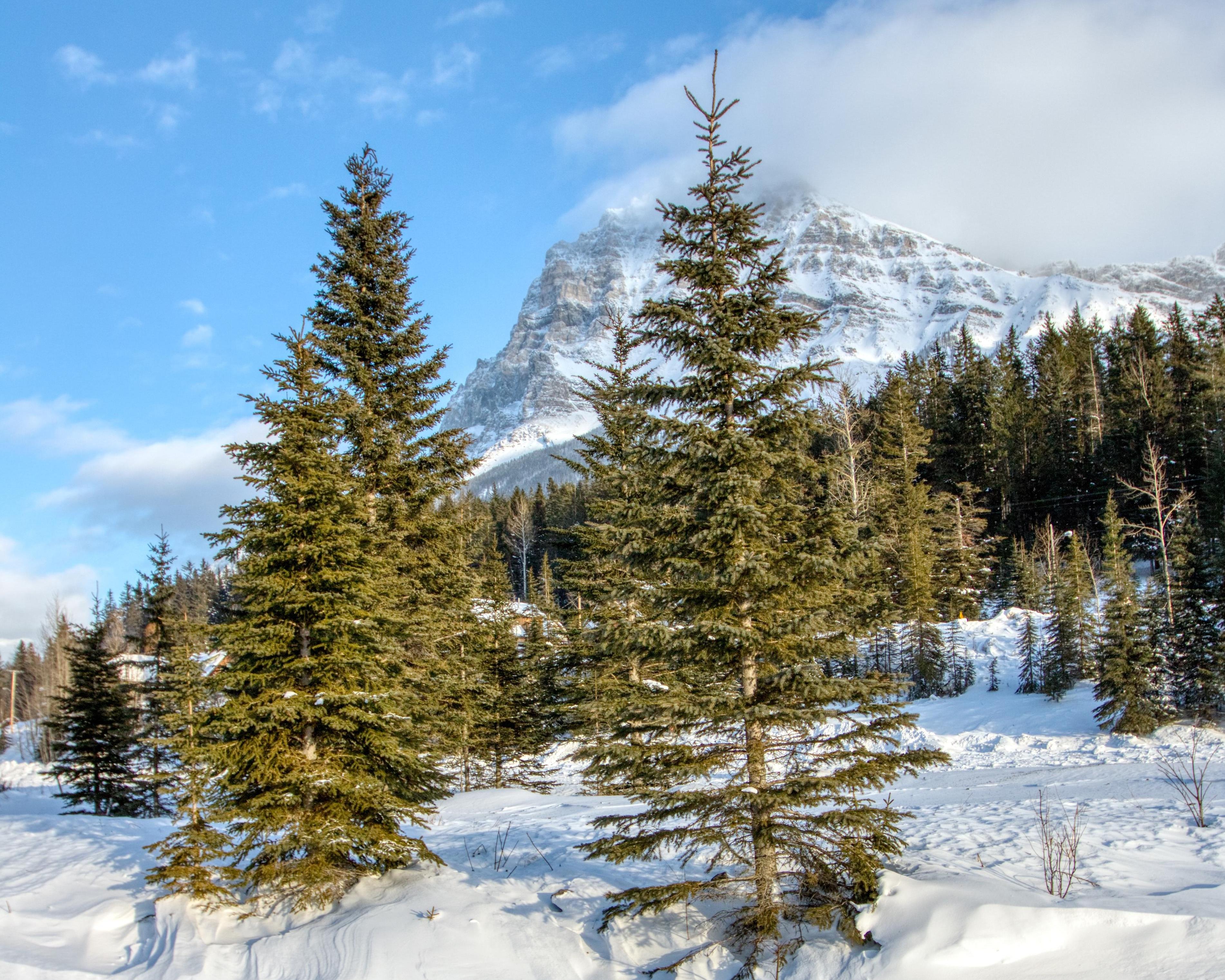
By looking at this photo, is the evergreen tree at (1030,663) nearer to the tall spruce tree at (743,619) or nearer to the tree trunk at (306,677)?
the tall spruce tree at (743,619)

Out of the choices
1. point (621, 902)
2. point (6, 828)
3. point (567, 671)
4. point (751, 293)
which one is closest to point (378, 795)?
point (621, 902)

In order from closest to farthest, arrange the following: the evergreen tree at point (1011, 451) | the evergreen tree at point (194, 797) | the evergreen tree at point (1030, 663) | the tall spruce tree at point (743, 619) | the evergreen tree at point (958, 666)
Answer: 1. the tall spruce tree at point (743, 619)
2. the evergreen tree at point (194, 797)
3. the evergreen tree at point (1030, 663)
4. the evergreen tree at point (958, 666)
5. the evergreen tree at point (1011, 451)

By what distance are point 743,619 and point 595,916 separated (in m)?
3.85

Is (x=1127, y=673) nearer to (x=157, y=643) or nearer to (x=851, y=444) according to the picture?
(x=851, y=444)

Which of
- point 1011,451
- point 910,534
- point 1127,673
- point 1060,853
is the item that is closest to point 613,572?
point 1060,853

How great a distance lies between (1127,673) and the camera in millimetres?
19953

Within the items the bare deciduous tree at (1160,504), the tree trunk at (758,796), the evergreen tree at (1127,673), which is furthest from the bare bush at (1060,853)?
the bare deciduous tree at (1160,504)

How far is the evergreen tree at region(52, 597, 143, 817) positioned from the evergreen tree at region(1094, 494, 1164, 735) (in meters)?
30.2

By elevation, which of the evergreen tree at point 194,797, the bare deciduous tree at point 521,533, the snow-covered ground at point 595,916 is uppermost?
the bare deciduous tree at point 521,533

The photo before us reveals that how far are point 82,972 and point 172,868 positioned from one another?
3.55 feet

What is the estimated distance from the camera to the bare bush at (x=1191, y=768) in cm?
909

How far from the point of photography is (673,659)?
750 centimetres

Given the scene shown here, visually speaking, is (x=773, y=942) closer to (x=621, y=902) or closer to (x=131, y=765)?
(x=621, y=902)

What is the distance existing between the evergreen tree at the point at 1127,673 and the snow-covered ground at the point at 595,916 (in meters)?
7.73
